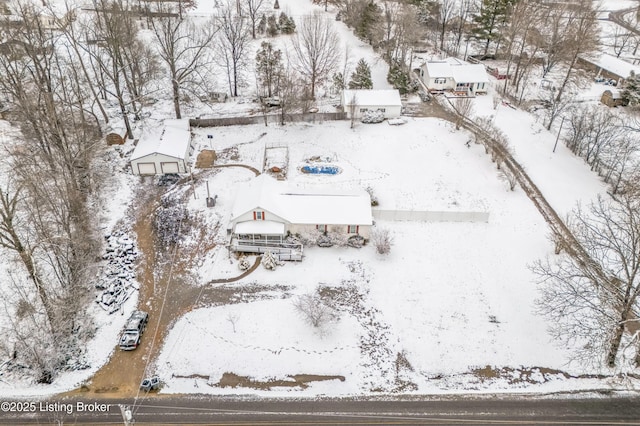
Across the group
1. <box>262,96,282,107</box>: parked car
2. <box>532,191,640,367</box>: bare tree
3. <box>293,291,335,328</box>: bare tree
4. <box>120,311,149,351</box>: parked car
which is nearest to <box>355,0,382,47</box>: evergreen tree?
<box>262,96,282,107</box>: parked car

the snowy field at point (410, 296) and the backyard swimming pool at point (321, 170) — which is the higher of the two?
the backyard swimming pool at point (321, 170)

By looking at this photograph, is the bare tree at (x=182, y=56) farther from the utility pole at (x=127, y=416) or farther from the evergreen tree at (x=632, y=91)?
the evergreen tree at (x=632, y=91)

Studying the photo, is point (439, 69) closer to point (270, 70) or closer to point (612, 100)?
point (612, 100)

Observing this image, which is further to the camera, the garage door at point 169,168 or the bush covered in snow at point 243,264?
the garage door at point 169,168

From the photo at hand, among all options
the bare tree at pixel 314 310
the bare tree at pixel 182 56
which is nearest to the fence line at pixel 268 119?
the bare tree at pixel 182 56

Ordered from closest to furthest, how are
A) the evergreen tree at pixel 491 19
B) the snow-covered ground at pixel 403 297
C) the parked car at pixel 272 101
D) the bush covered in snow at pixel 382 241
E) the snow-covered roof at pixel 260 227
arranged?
the snow-covered ground at pixel 403 297 → the bush covered in snow at pixel 382 241 → the snow-covered roof at pixel 260 227 → the parked car at pixel 272 101 → the evergreen tree at pixel 491 19

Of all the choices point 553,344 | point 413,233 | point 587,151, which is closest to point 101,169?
point 413,233

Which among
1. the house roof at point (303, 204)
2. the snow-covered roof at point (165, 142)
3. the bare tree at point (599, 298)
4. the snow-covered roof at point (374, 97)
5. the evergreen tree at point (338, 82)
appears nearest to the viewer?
the bare tree at point (599, 298)
